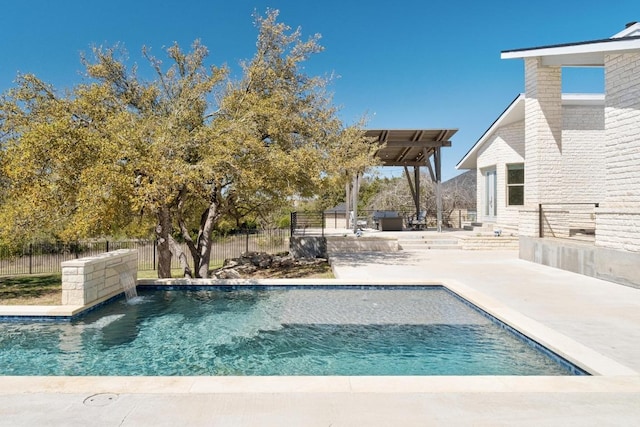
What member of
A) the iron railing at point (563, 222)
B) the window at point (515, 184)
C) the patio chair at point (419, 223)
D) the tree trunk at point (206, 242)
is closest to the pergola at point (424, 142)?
the patio chair at point (419, 223)

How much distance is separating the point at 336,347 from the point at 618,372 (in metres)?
3.10

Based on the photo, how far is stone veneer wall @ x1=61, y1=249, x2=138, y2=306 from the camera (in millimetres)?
6867

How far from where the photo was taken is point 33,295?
9.39 metres

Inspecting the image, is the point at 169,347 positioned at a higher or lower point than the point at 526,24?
lower

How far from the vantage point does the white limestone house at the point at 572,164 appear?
836 centimetres

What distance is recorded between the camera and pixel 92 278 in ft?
23.6

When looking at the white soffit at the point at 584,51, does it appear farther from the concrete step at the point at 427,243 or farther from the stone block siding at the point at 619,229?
the concrete step at the point at 427,243

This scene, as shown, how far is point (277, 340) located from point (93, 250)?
15.3 metres

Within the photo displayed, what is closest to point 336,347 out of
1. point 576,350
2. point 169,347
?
point 169,347

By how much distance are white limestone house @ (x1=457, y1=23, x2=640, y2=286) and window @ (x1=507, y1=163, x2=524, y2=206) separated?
0.13 ft

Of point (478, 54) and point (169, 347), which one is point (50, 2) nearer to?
point (169, 347)

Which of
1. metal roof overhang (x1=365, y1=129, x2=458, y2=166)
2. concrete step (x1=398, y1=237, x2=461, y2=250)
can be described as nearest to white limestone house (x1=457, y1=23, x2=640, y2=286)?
metal roof overhang (x1=365, y1=129, x2=458, y2=166)

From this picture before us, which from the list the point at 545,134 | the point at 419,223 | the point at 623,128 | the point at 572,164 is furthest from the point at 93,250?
the point at 572,164

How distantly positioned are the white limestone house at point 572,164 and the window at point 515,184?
39mm
